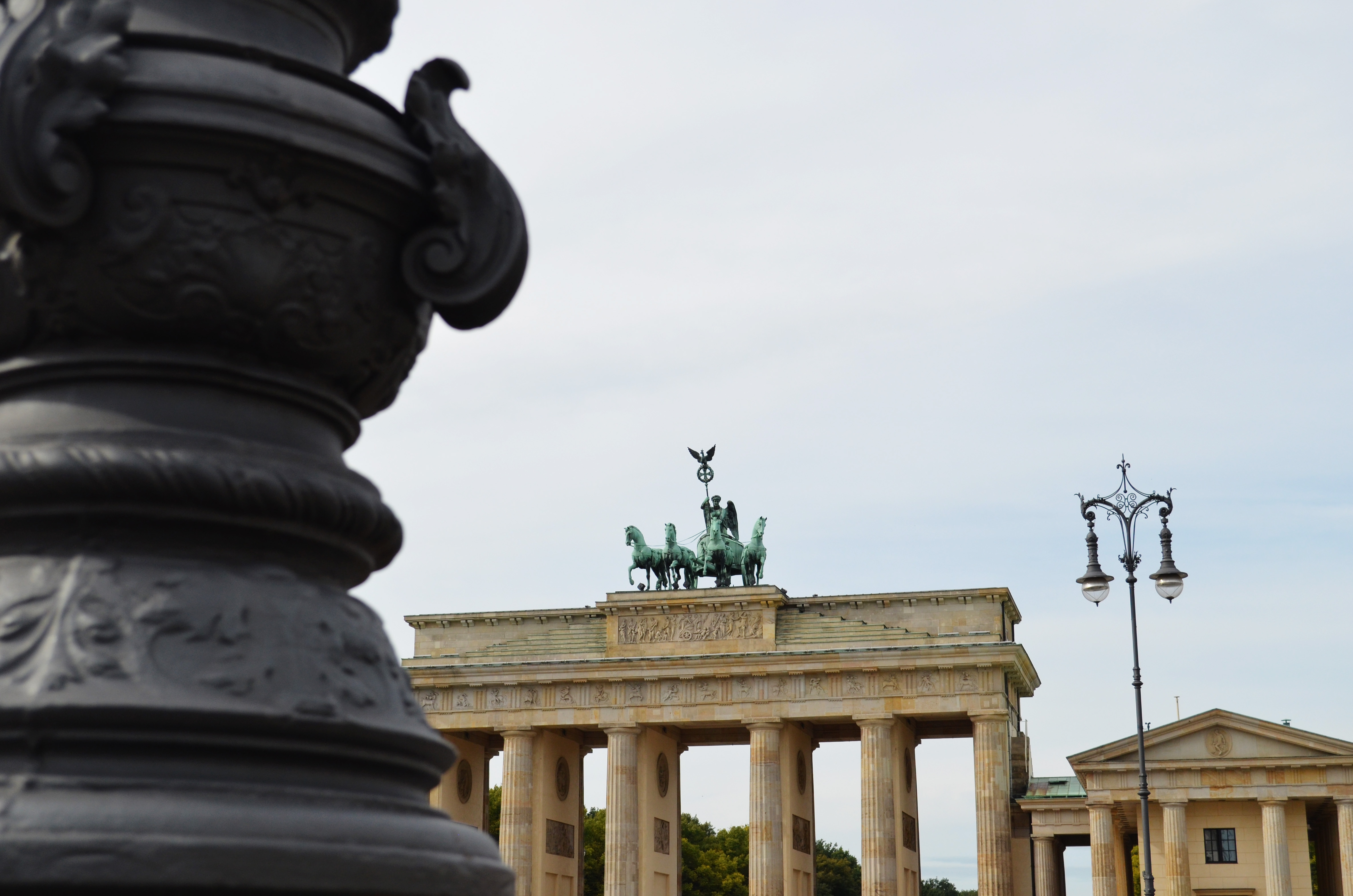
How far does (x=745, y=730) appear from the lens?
2431 inches

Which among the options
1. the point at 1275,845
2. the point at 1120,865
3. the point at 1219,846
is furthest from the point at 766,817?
the point at 1275,845

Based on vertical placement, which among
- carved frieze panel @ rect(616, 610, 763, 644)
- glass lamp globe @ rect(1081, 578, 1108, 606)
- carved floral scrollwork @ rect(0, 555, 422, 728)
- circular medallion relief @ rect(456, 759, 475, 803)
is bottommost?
carved floral scrollwork @ rect(0, 555, 422, 728)

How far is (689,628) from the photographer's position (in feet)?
197

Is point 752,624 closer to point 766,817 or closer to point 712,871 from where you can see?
point 766,817

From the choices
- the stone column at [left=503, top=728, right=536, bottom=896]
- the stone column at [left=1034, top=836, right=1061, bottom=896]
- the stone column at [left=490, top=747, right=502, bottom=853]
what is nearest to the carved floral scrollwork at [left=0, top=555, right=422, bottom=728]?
the stone column at [left=1034, top=836, right=1061, bottom=896]

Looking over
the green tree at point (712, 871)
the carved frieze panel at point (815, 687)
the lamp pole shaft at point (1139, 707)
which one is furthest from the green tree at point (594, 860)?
the lamp pole shaft at point (1139, 707)

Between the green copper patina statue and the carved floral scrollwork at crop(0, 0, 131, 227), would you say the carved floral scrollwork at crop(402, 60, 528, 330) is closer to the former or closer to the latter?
the carved floral scrollwork at crop(0, 0, 131, 227)

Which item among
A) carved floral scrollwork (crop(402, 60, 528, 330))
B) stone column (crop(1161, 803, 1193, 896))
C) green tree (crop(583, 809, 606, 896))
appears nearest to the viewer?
carved floral scrollwork (crop(402, 60, 528, 330))

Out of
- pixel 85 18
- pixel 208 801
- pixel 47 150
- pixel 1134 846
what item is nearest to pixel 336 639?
pixel 208 801

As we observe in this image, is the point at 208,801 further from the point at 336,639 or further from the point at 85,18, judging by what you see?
the point at 85,18

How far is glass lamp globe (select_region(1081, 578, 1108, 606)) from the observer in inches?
1142

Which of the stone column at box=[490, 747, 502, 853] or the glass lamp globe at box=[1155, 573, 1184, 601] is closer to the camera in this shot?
the glass lamp globe at box=[1155, 573, 1184, 601]

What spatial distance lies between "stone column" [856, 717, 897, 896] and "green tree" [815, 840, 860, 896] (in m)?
48.5

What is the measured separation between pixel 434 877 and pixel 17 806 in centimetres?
65
